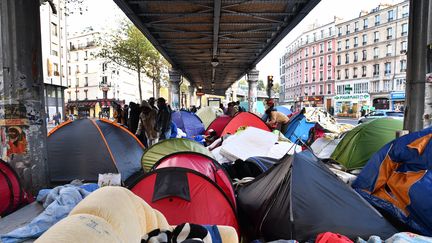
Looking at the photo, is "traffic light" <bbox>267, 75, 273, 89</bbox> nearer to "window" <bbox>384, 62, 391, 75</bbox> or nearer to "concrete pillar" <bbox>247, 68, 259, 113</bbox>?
"concrete pillar" <bbox>247, 68, 259, 113</bbox>

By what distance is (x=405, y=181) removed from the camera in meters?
3.39

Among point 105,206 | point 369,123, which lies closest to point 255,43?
point 369,123

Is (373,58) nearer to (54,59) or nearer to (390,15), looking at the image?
(390,15)

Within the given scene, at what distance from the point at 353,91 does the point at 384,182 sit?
60929 mm

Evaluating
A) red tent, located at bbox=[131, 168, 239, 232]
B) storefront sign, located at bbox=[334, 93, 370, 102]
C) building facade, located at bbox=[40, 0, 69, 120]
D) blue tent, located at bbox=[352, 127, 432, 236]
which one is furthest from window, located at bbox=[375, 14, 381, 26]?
red tent, located at bbox=[131, 168, 239, 232]

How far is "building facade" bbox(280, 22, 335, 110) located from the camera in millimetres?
66438

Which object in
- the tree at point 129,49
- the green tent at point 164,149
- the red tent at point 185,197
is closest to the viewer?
the red tent at point 185,197

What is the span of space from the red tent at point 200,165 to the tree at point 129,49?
21.1 metres

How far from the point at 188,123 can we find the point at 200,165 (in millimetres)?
9280

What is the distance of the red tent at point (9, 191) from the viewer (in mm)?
3533

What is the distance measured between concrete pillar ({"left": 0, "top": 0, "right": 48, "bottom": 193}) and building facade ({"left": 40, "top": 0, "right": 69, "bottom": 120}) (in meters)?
27.7

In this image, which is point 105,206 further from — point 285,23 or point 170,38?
point 170,38

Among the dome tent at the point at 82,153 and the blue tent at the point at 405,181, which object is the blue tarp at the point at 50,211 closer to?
the dome tent at the point at 82,153

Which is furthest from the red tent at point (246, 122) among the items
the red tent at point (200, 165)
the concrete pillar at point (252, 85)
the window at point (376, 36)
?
the window at point (376, 36)
